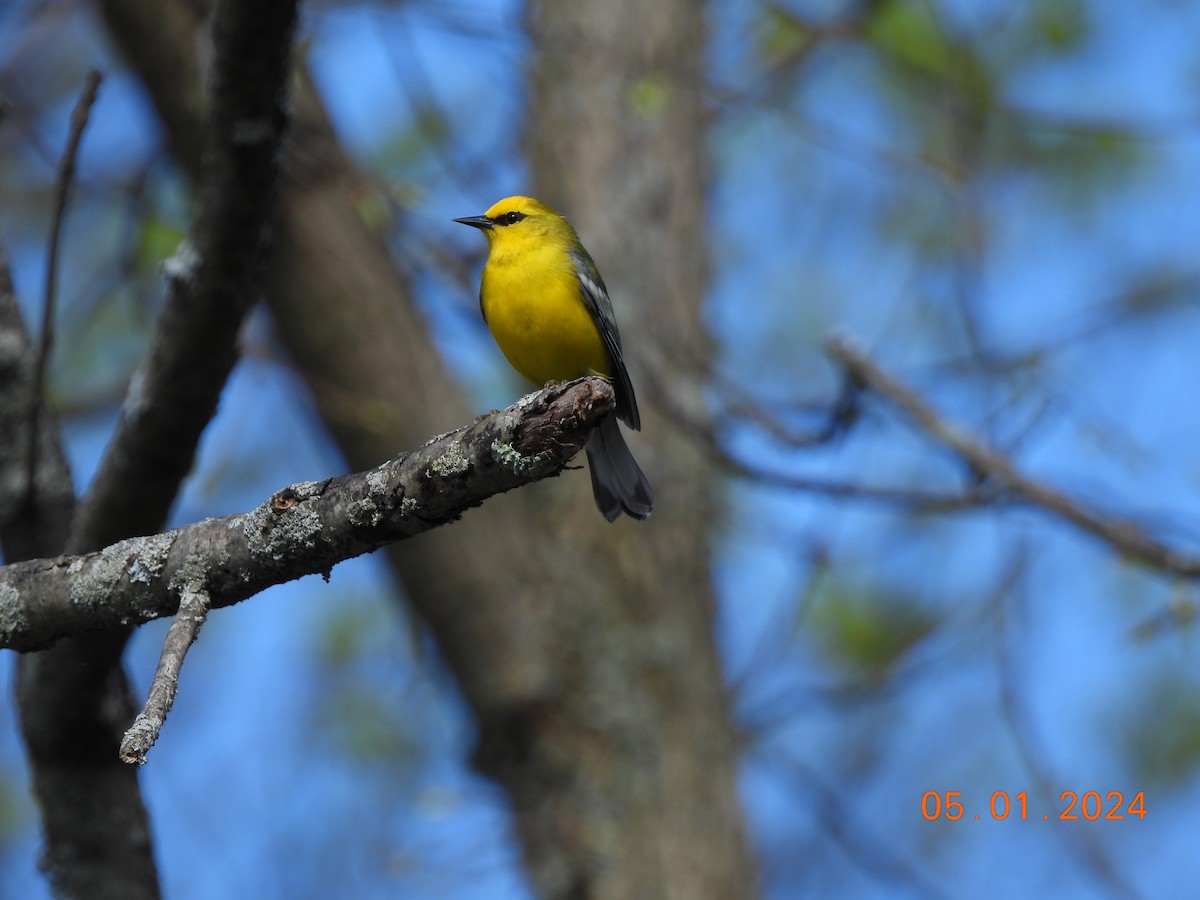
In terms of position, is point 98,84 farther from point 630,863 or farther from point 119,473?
point 630,863


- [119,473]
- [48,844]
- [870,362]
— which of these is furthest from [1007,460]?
[48,844]

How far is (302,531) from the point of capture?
8.69 feet

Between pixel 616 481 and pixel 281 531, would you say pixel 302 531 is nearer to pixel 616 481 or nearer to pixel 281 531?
pixel 281 531

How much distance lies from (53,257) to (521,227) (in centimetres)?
262

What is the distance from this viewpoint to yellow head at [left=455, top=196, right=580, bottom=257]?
17.6 ft

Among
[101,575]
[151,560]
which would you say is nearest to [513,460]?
[151,560]

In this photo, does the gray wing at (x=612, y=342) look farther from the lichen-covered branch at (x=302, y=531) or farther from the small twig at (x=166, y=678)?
the small twig at (x=166, y=678)

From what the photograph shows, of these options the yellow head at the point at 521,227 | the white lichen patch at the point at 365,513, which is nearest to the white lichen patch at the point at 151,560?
the white lichen patch at the point at 365,513

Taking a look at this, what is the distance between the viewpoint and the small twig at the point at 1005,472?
484cm

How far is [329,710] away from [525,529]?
4.95 meters

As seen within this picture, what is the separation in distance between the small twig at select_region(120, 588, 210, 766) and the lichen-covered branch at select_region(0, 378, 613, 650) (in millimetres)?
81

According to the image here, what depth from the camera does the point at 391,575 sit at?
615 centimetres

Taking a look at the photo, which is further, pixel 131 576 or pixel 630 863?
pixel 630 863

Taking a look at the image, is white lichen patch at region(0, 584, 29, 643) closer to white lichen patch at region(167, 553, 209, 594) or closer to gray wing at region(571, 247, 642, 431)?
white lichen patch at region(167, 553, 209, 594)
